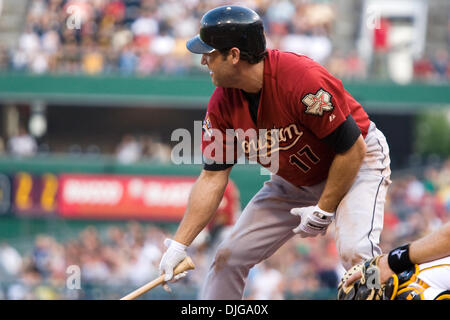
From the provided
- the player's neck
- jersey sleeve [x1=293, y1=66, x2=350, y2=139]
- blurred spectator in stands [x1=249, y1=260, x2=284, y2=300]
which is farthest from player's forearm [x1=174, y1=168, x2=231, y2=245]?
blurred spectator in stands [x1=249, y1=260, x2=284, y2=300]

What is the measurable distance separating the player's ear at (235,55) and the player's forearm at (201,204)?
0.74 meters

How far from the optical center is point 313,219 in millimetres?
4309

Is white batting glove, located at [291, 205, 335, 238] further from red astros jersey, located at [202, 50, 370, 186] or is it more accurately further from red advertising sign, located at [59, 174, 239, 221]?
red advertising sign, located at [59, 174, 239, 221]

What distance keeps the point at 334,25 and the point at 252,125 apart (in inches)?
591

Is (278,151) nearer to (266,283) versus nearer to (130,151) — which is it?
(266,283)

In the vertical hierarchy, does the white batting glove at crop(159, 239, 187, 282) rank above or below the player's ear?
below

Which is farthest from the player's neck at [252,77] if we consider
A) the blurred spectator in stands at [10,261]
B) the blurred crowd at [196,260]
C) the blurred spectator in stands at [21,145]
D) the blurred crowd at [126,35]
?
the blurred spectator in stands at [21,145]

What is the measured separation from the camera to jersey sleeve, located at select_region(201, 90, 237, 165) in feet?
14.5

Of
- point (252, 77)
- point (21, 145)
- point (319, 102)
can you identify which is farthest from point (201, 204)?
point (21, 145)

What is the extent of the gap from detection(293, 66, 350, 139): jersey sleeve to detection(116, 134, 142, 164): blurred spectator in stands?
461 inches

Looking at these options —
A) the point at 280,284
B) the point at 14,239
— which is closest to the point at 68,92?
the point at 14,239

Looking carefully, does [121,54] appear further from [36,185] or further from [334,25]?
[334,25]

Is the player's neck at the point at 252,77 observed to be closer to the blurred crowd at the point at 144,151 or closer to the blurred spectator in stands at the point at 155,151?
the blurred crowd at the point at 144,151

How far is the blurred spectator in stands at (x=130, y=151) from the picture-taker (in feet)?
52.4
